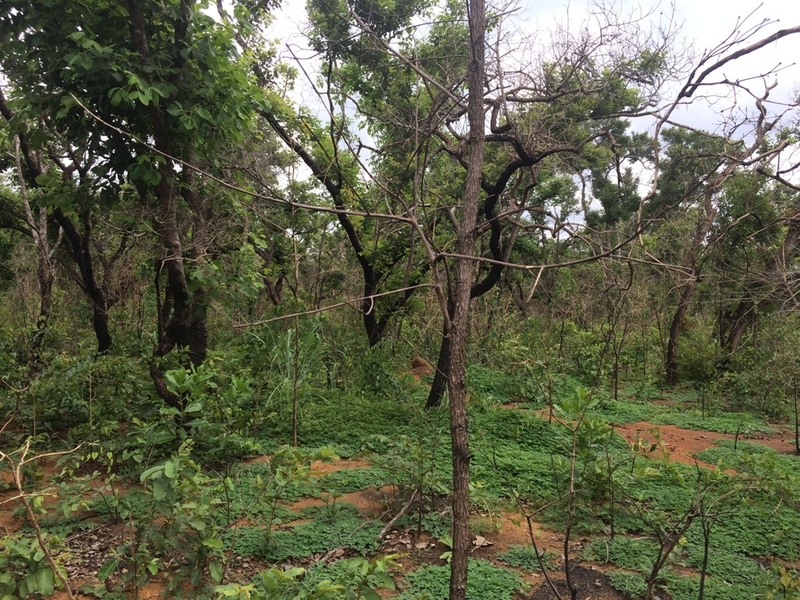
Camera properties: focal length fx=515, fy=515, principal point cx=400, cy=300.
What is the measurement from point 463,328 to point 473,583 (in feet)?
5.36

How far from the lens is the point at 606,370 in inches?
347

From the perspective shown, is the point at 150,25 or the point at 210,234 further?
the point at 210,234

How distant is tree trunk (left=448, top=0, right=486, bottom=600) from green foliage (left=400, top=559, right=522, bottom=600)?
2.45 feet

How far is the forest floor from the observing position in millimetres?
2826

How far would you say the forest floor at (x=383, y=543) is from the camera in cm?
283

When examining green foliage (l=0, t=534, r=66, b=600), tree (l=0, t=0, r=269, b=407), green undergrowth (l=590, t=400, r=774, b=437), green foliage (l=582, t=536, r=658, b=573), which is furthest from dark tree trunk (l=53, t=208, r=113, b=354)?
green undergrowth (l=590, t=400, r=774, b=437)

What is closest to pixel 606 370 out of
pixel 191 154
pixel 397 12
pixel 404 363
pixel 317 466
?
pixel 404 363

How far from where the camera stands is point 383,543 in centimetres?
332

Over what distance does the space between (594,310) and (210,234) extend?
1053 centimetres

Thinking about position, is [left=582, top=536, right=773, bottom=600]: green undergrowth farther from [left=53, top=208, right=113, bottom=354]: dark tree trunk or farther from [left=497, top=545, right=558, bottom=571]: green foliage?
[left=53, top=208, right=113, bottom=354]: dark tree trunk

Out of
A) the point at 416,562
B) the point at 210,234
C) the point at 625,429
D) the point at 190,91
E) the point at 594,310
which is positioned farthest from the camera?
the point at 594,310

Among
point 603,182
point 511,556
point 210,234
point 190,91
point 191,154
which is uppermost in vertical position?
point 603,182

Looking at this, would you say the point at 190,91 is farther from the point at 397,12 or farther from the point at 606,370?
the point at 606,370

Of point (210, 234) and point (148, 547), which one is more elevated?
point (210, 234)
